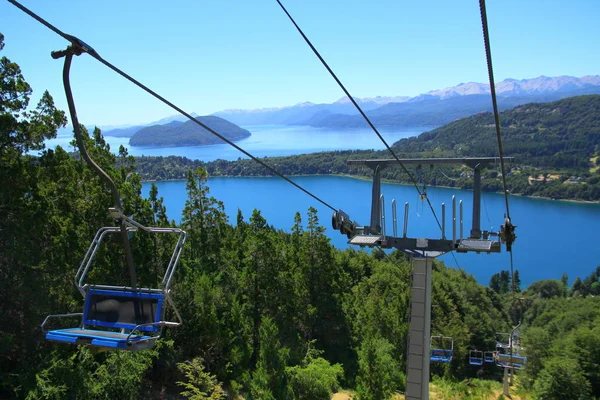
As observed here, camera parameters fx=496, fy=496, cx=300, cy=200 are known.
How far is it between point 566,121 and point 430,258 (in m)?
170

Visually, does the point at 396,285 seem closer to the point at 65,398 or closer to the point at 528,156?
the point at 65,398

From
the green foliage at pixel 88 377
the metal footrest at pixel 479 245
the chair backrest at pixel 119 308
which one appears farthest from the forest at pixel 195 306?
the metal footrest at pixel 479 245

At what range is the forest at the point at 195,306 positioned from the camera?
10.4 metres

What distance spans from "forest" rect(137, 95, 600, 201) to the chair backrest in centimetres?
6851

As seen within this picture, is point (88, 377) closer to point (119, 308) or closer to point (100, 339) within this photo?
point (119, 308)

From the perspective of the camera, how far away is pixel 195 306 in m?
14.9

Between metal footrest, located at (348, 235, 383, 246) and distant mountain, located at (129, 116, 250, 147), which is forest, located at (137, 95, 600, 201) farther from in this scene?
metal footrest, located at (348, 235, 383, 246)

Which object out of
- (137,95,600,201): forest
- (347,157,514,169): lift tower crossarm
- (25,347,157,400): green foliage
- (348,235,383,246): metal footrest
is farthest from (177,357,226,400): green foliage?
(137,95,600,201): forest

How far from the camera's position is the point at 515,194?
→ 3932 inches

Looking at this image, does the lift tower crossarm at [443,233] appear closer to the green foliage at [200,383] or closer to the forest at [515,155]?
the green foliage at [200,383]

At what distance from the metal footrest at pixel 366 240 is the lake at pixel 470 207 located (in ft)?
146

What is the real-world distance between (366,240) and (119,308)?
3428mm

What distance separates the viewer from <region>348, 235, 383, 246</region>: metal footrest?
260 inches

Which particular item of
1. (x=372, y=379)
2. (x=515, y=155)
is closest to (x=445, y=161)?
(x=372, y=379)
